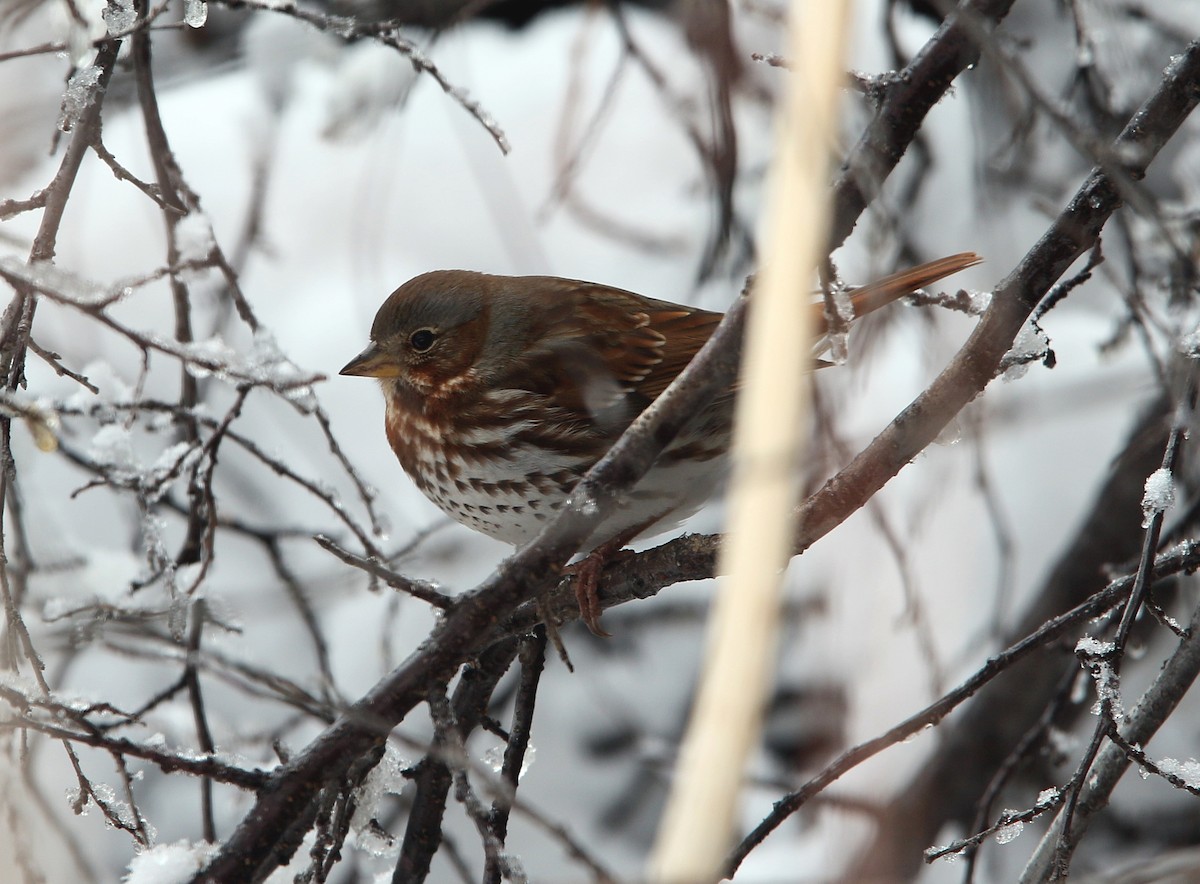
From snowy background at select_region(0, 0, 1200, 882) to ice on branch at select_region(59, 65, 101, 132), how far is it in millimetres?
644

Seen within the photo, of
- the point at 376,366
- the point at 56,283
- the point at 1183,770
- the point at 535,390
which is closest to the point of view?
the point at 56,283

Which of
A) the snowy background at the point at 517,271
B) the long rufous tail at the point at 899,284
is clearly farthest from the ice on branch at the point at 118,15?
the long rufous tail at the point at 899,284

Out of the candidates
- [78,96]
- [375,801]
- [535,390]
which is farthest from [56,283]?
[535,390]

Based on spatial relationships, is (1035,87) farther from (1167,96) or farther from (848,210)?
(1167,96)

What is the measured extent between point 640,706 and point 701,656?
245mm

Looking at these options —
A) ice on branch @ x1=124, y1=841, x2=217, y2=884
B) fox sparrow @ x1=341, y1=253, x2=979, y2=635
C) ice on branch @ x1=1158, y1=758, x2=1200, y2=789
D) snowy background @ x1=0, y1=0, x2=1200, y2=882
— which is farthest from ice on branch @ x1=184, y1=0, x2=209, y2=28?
ice on branch @ x1=1158, y1=758, x2=1200, y2=789

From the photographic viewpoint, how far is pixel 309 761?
158 cm

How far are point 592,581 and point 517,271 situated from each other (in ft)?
2.54

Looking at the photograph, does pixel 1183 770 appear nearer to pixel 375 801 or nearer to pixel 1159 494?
pixel 1159 494

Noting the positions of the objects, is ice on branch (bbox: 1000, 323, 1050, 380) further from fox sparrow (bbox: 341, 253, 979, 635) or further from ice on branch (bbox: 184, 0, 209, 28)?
ice on branch (bbox: 184, 0, 209, 28)

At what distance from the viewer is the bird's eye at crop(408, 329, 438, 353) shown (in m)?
3.04

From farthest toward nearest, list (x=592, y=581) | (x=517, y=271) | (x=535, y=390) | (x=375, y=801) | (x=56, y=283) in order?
(x=535, y=390), (x=517, y=271), (x=592, y=581), (x=375, y=801), (x=56, y=283)

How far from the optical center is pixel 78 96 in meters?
1.81

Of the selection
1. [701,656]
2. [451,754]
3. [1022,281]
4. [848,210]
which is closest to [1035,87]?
[848,210]
